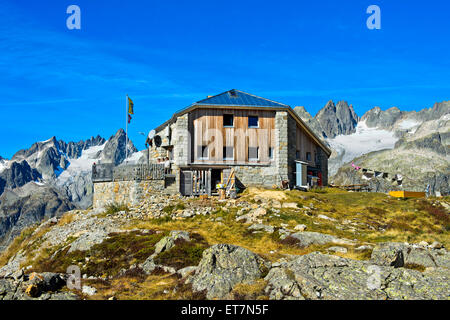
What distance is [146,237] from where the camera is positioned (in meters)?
20.7

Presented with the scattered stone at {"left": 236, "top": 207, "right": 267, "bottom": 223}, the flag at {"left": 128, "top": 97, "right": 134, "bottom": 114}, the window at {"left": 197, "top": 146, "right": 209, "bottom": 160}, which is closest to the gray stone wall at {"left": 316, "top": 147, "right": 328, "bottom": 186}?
the window at {"left": 197, "top": 146, "right": 209, "bottom": 160}

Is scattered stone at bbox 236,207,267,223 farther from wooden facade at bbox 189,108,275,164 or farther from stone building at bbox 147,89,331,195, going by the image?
wooden facade at bbox 189,108,275,164

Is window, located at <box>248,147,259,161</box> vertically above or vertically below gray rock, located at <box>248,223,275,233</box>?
above

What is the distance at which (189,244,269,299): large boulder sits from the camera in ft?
40.2

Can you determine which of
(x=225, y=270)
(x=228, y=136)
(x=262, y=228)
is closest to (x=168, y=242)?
(x=225, y=270)

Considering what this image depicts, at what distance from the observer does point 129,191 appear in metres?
35.8

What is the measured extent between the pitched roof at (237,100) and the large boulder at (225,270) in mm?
25394

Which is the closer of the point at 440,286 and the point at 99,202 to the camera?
the point at 440,286

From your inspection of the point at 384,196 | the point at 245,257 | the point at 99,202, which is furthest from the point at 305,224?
the point at 99,202

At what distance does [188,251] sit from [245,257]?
412 cm

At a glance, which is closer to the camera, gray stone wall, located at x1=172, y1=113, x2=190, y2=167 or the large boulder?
the large boulder

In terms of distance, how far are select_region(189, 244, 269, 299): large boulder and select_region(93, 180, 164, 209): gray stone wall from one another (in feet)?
70.8

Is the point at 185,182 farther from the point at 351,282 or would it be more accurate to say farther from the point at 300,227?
the point at 351,282
